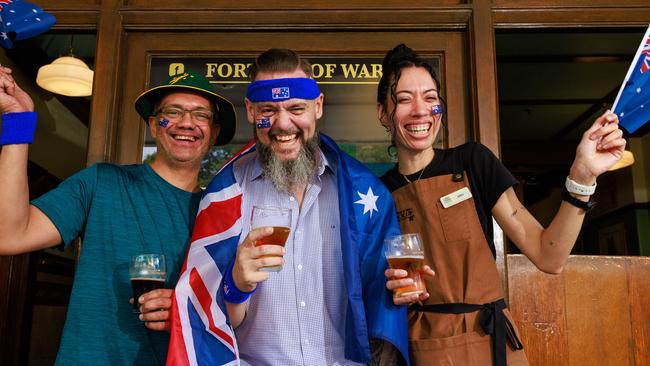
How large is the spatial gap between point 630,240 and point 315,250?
271 inches

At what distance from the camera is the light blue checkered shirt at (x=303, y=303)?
1745 millimetres

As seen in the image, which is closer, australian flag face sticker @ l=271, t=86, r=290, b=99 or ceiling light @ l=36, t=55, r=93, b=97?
australian flag face sticker @ l=271, t=86, r=290, b=99

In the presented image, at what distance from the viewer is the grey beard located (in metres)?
1.95

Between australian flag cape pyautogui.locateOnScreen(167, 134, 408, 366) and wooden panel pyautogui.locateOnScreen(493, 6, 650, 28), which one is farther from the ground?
wooden panel pyautogui.locateOnScreen(493, 6, 650, 28)

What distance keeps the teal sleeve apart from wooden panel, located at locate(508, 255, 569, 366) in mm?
2132

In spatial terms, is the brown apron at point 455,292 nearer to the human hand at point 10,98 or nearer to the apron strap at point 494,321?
the apron strap at point 494,321

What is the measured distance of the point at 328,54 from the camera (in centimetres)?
323

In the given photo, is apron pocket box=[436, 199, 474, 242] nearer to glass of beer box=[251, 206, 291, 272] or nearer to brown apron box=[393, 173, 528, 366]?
brown apron box=[393, 173, 528, 366]

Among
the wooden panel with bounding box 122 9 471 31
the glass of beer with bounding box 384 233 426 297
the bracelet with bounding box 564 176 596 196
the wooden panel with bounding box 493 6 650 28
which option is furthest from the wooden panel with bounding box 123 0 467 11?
the glass of beer with bounding box 384 233 426 297

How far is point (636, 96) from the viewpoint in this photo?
1.85m

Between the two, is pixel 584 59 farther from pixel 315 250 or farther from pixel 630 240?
pixel 315 250

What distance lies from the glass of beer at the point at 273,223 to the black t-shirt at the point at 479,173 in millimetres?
690

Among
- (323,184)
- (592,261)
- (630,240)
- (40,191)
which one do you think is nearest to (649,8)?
(592,261)

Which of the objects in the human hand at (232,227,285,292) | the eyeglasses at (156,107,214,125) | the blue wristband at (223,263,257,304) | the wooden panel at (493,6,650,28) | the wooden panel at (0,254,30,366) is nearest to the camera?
the human hand at (232,227,285,292)
